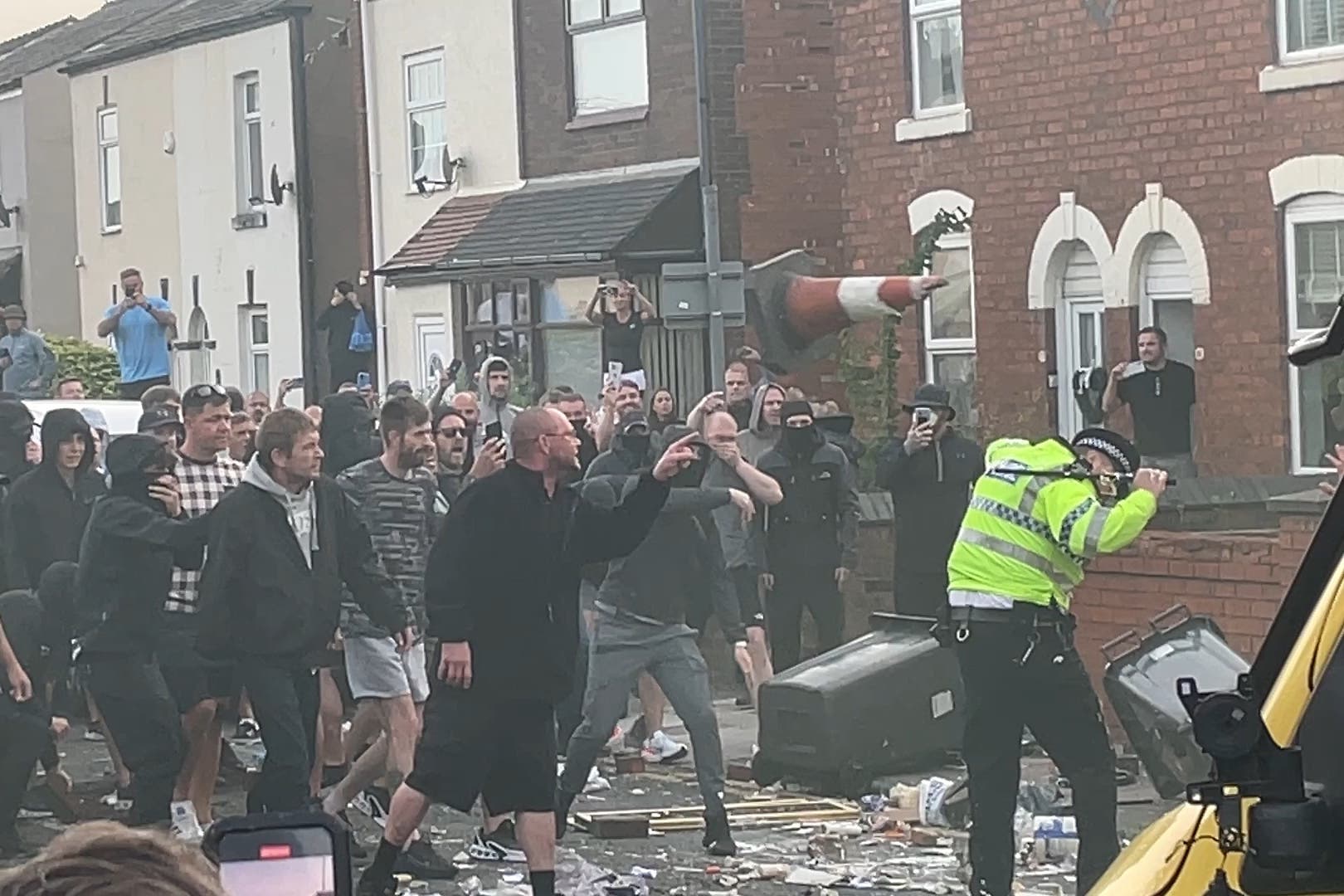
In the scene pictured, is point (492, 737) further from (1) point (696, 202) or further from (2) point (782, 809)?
(1) point (696, 202)

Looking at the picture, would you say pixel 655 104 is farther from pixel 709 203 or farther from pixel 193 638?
pixel 193 638

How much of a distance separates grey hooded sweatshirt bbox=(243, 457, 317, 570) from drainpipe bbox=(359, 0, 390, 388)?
15935 mm

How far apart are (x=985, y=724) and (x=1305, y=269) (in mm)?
7857

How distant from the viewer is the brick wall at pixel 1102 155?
51.9ft

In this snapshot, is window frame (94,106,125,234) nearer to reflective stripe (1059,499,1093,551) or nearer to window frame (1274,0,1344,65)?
window frame (1274,0,1344,65)

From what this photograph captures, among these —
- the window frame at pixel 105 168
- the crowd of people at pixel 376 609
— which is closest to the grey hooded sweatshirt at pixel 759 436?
the crowd of people at pixel 376 609

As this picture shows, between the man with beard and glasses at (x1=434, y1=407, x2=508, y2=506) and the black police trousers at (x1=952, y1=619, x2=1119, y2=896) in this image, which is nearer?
the black police trousers at (x1=952, y1=619, x2=1119, y2=896)

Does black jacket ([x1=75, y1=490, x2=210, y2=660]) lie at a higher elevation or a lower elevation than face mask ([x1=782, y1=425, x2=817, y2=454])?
lower

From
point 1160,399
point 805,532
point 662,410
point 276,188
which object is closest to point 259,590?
point 805,532

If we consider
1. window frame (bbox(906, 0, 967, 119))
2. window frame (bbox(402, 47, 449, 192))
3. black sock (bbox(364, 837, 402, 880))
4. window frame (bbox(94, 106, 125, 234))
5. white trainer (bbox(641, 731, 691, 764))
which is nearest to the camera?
black sock (bbox(364, 837, 402, 880))

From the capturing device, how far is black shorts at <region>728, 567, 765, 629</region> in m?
13.9

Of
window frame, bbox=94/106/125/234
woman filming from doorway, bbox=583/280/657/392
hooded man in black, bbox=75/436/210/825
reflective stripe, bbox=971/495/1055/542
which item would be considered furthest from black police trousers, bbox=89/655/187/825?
window frame, bbox=94/106/125/234

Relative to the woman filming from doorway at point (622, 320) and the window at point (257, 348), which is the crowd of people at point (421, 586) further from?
the window at point (257, 348)

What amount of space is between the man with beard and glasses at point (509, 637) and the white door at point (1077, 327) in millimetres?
8995
